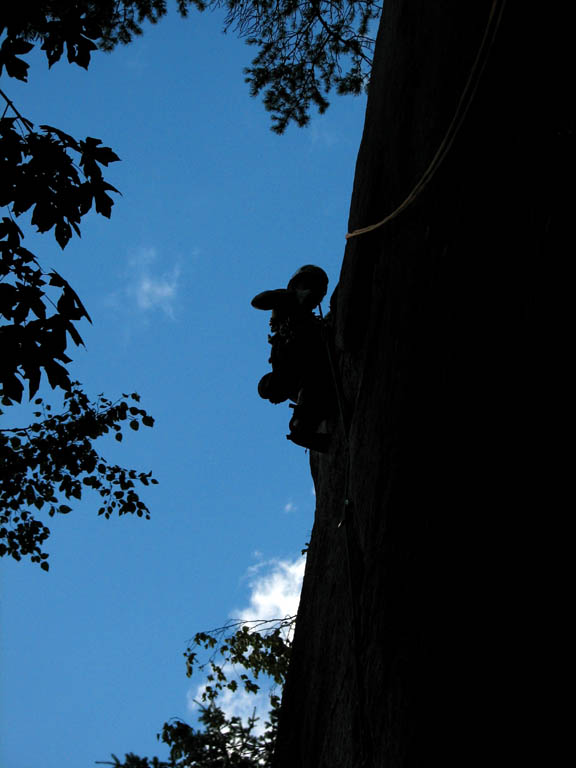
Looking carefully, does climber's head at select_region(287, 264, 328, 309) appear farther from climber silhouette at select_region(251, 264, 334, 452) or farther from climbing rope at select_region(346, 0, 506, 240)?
climbing rope at select_region(346, 0, 506, 240)

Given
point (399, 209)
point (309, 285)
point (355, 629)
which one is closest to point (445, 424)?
point (355, 629)

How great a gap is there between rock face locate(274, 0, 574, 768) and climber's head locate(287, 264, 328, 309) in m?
0.64

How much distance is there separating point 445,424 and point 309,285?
215cm

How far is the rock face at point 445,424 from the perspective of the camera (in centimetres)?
176

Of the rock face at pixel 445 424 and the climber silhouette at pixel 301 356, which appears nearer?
the rock face at pixel 445 424

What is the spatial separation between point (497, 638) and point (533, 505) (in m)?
0.36

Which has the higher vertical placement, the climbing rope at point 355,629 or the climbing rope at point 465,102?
the climbing rope at point 465,102

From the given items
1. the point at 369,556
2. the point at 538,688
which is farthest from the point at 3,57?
the point at 538,688

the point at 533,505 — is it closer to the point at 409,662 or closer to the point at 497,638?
the point at 497,638

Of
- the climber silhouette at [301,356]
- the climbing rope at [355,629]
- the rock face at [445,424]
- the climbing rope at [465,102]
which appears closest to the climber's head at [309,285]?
the climber silhouette at [301,356]

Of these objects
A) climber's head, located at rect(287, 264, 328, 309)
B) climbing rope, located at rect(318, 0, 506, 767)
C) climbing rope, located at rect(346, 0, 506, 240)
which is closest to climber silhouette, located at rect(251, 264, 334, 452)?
climber's head, located at rect(287, 264, 328, 309)

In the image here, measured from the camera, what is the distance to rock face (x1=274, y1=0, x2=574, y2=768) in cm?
176

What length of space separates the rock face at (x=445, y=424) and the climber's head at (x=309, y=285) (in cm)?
64

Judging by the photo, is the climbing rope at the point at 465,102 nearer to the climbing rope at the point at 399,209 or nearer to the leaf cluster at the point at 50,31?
the climbing rope at the point at 399,209
